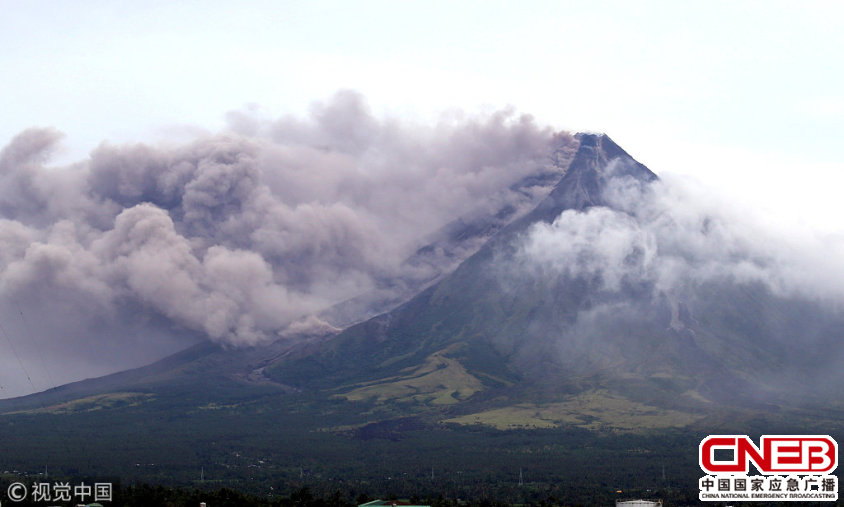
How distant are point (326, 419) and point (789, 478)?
430 feet

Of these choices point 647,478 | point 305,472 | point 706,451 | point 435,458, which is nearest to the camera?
point 706,451

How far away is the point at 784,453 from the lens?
61406mm

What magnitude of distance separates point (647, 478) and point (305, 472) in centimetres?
4450

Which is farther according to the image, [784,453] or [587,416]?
[587,416]

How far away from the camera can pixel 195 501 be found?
9244 cm

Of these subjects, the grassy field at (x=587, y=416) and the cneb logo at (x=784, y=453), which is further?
the grassy field at (x=587, y=416)

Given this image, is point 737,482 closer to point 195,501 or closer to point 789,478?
point 789,478

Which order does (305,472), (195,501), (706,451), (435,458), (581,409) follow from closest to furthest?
(706,451), (195,501), (305,472), (435,458), (581,409)

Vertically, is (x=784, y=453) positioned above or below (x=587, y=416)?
below

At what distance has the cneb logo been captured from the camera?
2383 inches

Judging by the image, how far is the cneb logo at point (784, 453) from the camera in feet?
199

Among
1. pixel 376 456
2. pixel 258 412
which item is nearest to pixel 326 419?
pixel 258 412

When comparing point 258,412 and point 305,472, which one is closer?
point 305,472

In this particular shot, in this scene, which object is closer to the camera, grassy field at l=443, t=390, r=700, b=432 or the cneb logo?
the cneb logo
